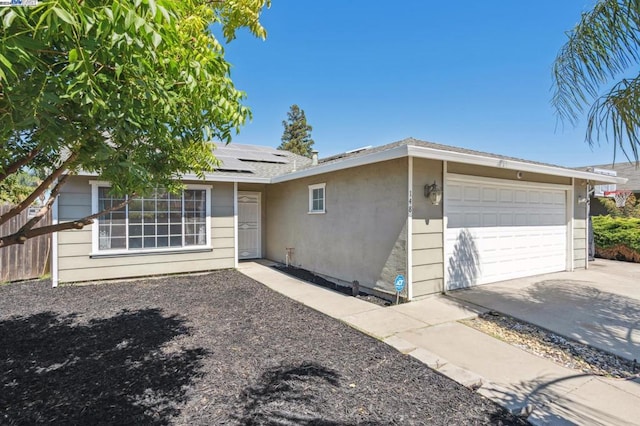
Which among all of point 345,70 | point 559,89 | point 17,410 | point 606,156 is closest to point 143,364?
point 17,410

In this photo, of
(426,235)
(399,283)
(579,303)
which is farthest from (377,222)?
(579,303)

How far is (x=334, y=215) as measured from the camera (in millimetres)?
7926

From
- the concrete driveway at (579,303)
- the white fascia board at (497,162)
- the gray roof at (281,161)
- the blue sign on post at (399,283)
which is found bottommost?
the concrete driveway at (579,303)

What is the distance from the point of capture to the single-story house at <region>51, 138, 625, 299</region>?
618cm

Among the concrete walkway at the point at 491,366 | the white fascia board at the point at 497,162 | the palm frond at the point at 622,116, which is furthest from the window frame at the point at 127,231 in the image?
the palm frond at the point at 622,116

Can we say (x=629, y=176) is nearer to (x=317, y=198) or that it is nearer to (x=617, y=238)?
(x=617, y=238)

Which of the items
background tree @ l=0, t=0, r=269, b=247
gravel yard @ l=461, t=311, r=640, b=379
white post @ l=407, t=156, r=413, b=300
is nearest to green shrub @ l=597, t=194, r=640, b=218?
gravel yard @ l=461, t=311, r=640, b=379

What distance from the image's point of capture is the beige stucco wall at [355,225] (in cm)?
619

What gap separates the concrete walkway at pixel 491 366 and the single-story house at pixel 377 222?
94 cm

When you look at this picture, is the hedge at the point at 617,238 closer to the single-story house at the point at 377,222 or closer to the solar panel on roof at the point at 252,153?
the single-story house at the point at 377,222

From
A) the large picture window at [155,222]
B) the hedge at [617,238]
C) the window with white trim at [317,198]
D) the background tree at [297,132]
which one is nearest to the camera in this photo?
the large picture window at [155,222]

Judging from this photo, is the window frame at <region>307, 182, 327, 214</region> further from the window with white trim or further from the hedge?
the hedge

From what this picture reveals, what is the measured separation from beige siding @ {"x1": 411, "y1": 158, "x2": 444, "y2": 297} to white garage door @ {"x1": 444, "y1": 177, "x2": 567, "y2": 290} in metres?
0.30

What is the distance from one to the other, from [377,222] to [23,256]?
8483mm
